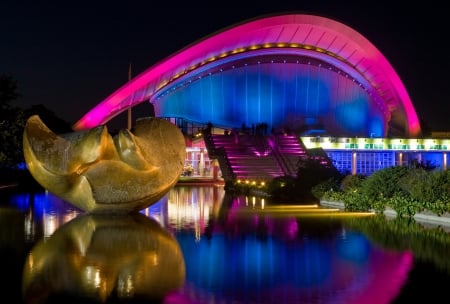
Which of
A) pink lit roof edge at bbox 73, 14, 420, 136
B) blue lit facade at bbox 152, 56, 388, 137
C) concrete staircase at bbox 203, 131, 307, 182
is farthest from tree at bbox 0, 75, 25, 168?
blue lit facade at bbox 152, 56, 388, 137

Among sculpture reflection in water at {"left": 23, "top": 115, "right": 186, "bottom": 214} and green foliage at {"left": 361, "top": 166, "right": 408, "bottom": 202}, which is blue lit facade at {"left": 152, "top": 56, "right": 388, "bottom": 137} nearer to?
green foliage at {"left": 361, "top": 166, "right": 408, "bottom": 202}

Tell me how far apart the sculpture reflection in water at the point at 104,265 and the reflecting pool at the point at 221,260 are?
1cm

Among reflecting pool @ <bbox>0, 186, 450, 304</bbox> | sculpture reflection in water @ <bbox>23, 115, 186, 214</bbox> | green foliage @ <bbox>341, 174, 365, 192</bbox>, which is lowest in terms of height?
reflecting pool @ <bbox>0, 186, 450, 304</bbox>

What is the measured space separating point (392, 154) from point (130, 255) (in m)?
38.4

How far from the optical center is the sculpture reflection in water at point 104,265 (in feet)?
24.6

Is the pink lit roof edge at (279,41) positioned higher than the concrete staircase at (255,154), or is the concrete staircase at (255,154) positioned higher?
the pink lit roof edge at (279,41)

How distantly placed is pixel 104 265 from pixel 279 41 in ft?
150

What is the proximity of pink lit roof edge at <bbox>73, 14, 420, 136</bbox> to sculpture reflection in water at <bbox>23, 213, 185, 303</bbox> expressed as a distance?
1444 inches

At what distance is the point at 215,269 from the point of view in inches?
353

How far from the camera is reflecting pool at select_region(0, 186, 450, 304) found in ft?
24.5

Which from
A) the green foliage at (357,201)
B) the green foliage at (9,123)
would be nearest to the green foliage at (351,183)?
the green foliage at (357,201)

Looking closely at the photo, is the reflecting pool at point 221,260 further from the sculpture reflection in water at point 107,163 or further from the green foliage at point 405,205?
the green foliage at point 405,205

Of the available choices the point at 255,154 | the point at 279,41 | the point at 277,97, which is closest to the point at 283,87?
the point at 277,97

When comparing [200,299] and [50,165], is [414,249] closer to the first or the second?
[200,299]
